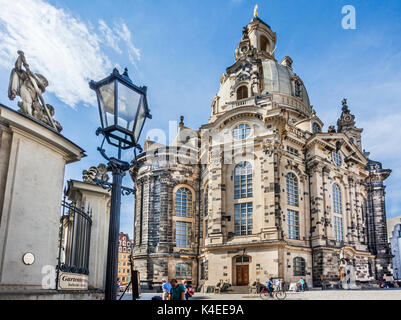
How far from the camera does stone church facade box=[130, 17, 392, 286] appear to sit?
1312 inches

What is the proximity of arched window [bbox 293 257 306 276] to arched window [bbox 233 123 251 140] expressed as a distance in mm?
12784

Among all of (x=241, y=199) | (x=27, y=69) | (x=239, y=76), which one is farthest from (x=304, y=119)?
(x=27, y=69)

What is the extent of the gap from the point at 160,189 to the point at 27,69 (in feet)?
112

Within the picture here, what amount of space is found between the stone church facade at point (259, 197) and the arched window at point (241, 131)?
108 millimetres

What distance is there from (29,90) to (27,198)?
2.42m

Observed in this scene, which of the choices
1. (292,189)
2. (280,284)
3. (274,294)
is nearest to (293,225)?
(292,189)

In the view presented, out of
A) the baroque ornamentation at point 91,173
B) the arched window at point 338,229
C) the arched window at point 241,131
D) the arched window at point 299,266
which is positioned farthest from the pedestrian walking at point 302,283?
the baroque ornamentation at point 91,173

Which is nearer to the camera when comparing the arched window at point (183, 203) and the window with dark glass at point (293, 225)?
the window with dark glass at point (293, 225)

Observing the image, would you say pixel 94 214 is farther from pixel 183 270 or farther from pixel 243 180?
pixel 183 270

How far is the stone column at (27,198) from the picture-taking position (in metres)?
7.05

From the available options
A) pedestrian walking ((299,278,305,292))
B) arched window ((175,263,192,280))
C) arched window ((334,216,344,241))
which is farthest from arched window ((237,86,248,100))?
pedestrian walking ((299,278,305,292))

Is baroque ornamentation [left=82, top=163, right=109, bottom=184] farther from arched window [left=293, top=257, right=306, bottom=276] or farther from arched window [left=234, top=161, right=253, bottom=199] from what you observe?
arched window [left=293, top=257, right=306, bottom=276]

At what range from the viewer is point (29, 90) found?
8.04m

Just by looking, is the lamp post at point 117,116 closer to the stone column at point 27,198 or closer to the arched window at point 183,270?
the stone column at point 27,198
